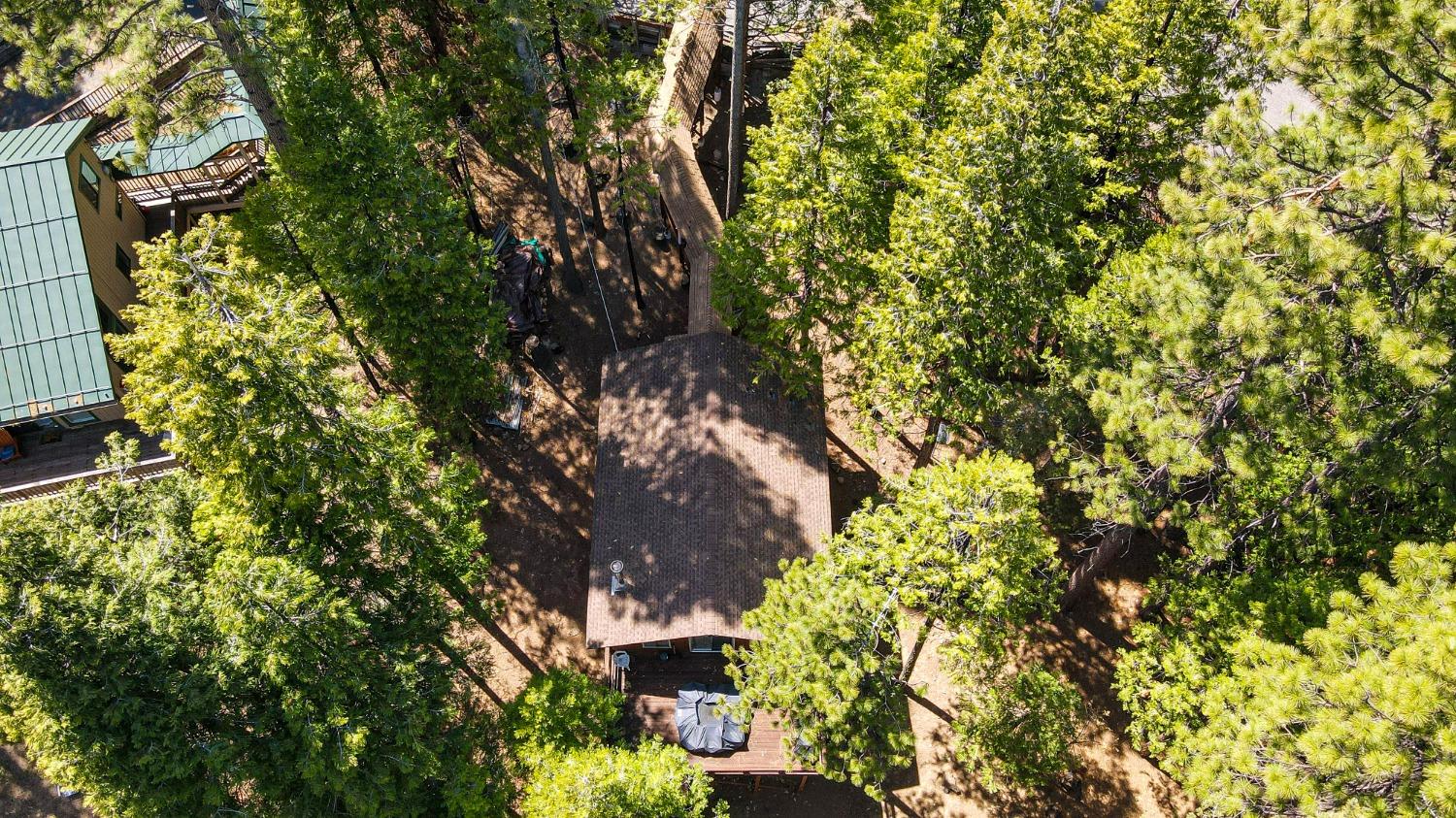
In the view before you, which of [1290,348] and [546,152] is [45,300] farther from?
[1290,348]

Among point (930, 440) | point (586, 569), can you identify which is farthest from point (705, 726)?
point (930, 440)

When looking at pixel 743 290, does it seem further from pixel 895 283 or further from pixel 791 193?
pixel 895 283

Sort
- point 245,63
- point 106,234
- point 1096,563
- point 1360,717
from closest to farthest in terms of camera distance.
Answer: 1. point 1360,717
2. point 245,63
3. point 1096,563
4. point 106,234

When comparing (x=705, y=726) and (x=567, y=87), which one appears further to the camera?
(x=567, y=87)

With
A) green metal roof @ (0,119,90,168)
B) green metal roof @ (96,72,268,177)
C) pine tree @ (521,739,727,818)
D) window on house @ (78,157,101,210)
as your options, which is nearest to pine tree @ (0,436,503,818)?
pine tree @ (521,739,727,818)

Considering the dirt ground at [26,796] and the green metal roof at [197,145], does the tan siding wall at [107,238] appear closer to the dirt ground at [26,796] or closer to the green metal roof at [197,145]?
the green metal roof at [197,145]

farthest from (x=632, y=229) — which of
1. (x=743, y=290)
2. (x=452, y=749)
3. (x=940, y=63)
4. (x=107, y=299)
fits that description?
(x=452, y=749)

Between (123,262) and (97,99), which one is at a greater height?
(97,99)
